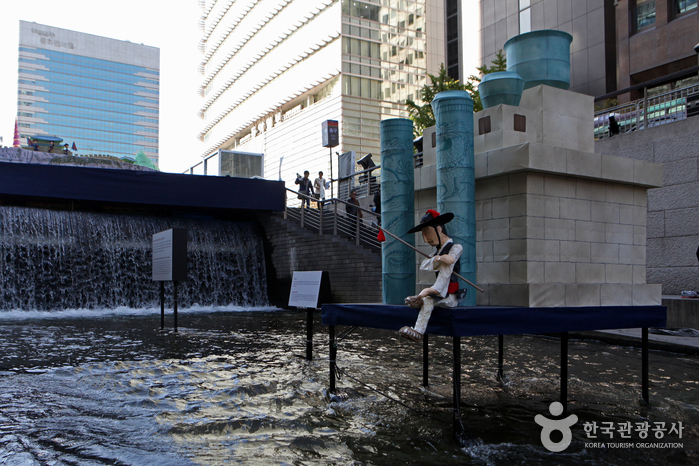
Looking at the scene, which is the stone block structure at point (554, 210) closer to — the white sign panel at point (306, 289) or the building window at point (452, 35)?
the white sign panel at point (306, 289)

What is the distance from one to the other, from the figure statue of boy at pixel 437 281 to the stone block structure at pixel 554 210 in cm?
141

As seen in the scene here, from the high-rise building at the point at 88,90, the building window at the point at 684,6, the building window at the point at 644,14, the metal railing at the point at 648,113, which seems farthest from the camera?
the high-rise building at the point at 88,90

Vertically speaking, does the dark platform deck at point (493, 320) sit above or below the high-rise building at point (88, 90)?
below

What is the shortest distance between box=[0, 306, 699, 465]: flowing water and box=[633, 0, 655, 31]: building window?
23835 millimetres

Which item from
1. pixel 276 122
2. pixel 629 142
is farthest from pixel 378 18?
pixel 629 142

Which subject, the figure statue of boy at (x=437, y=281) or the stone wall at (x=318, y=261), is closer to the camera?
the figure statue of boy at (x=437, y=281)

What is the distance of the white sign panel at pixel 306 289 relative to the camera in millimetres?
8586

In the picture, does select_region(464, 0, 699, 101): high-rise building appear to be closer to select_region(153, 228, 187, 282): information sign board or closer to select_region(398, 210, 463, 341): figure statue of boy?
select_region(153, 228, 187, 282): information sign board

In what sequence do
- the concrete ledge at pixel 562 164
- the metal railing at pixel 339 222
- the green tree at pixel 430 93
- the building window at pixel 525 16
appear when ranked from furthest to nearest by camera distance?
the building window at pixel 525 16 → the green tree at pixel 430 93 → the metal railing at pixel 339 222 → the concrete ledge at pixel 562 164

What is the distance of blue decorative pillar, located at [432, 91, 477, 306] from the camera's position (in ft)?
21.2

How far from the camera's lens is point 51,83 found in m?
138

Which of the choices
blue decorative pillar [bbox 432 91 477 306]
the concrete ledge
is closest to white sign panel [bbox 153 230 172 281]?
blue decorative pillar [bbox 432 91 477 306]

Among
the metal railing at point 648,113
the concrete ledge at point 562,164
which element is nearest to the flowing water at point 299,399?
the concrete ledge at point 562,164

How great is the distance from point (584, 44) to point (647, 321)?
3027 centimetres
